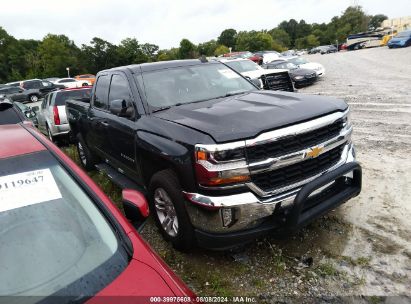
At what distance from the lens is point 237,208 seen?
9.43 ft

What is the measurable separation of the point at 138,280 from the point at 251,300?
1.65m

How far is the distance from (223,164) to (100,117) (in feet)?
9.43

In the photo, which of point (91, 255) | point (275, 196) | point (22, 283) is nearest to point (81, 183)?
point (91, 255)

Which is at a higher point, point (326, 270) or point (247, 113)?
point (247, 113)

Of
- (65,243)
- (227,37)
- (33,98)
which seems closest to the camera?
(65,243)

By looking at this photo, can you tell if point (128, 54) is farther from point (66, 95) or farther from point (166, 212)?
point (166, 212)

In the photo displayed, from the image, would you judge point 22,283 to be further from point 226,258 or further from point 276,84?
point 276,84

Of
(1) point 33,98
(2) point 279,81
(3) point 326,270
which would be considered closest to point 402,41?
(2) point 279,81

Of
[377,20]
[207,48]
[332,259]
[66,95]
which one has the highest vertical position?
[66,95]

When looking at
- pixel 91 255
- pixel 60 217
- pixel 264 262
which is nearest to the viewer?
pixel 91 255

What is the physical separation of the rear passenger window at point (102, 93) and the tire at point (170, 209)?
1.99 meters

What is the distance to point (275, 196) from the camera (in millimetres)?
3008

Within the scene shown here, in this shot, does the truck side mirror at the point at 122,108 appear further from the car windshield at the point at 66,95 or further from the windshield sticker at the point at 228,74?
the car windshield at the point at 66,95

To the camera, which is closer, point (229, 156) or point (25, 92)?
point (229, 156)
